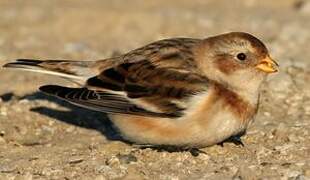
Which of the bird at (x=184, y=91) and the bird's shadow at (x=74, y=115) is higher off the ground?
the bird at (x=184, y=91)

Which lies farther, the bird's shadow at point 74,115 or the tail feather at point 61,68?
the bird's shadow at point 74,115

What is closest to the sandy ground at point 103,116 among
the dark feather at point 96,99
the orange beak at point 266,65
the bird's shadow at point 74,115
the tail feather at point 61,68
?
the bird's shadow at point 74,115

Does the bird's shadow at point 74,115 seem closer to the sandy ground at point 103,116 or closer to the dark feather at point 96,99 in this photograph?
the sandy ground at point 103,116

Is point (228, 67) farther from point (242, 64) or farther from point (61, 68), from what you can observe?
point (61, 68)

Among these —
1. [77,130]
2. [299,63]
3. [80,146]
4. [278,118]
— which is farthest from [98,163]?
[299,63]

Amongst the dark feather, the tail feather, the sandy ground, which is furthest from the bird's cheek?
the tail feather

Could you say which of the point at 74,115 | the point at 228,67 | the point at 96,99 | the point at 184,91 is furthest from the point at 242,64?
the point at 74,115

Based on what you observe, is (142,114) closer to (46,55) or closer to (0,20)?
(46,55)

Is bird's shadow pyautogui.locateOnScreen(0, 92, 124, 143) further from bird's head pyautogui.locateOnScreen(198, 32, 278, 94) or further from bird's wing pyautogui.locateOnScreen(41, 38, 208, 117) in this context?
bird's head pyautogui.locateOnScreen(198, 32, 278, 94)
